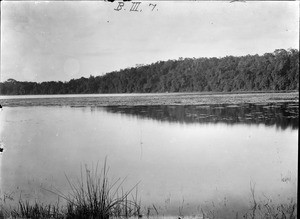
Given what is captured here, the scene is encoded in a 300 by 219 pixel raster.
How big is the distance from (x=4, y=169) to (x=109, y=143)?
4.74 m

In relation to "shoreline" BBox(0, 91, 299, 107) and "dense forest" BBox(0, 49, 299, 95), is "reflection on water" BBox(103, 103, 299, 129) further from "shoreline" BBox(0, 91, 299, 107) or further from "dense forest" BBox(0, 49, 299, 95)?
"dense forest" BBox(0, 49, 299, 95)

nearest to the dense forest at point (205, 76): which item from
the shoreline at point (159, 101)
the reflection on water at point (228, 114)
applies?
the shoreline at point (159, 101)

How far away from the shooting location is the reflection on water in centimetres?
1820

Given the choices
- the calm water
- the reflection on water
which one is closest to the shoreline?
the reflection on water

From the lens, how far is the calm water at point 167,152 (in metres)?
10.0

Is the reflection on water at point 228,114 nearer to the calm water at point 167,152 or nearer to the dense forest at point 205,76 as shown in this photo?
the calm water at point 167,152

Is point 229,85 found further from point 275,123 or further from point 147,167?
point 147,167

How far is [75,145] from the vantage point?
50.5 ft

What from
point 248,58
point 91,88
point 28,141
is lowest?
point 28,141

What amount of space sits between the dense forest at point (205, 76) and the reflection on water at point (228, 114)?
21.0m

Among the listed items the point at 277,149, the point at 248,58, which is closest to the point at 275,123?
the point at 277,149

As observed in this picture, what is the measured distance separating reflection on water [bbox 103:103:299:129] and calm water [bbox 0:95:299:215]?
0.07 meters

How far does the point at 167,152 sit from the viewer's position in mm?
14523

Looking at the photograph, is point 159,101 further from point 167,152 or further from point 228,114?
point 167,152
